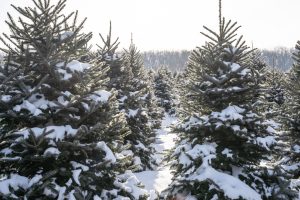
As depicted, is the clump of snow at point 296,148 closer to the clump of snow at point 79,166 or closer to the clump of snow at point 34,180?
the clump of snow at point 79,166

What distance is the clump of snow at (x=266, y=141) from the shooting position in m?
8.40

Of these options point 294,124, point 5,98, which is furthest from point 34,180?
point 294,124

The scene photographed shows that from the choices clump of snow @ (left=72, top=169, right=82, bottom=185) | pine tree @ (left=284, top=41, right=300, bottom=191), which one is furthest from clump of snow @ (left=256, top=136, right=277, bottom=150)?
clump of snow @ (left=72, top=169, right=82, bottom=185)

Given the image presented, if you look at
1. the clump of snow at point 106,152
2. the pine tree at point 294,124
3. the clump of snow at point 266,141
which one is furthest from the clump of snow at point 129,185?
the pine tree at point 294,124

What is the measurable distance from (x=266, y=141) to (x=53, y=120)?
5.08 m

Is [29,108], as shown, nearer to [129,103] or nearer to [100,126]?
[100,126]

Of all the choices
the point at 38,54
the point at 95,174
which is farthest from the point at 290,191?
the point at 38,54

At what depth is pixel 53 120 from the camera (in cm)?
707

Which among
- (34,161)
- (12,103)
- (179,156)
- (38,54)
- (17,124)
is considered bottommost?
(179,156)

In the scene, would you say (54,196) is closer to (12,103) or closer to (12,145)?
(12,145)

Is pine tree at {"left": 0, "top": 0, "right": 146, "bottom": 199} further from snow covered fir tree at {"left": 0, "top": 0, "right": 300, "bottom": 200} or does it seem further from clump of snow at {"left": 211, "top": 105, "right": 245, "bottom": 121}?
clump of snow at {"left": 211, "top": 105, "right": 245, "bottom": 121}

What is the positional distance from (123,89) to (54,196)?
456 inches

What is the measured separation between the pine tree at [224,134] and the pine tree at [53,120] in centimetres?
189

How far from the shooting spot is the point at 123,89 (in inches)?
693
